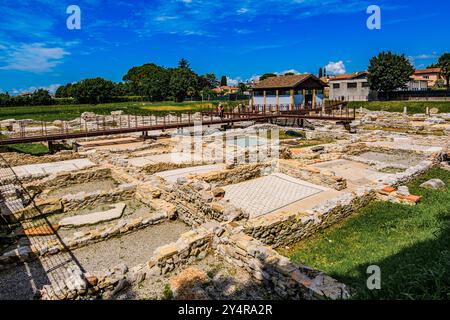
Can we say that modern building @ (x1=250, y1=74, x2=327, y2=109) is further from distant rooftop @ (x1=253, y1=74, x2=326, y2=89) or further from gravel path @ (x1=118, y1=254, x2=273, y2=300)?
gravel path @ (x1=118, y1=254, x2=273, y2=300)

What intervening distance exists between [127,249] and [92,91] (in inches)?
2561

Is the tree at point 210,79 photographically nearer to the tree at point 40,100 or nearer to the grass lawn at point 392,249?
the tree at point 40,100

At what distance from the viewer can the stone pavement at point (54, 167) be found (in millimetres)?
16453

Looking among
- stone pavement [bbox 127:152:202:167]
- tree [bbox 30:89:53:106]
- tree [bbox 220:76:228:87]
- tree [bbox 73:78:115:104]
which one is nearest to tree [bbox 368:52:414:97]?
stone pavement [bbox 127:152:202:167]

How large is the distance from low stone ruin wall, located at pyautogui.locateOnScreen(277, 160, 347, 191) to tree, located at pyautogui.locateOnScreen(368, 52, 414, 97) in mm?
47166

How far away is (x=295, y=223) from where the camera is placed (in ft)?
27.1

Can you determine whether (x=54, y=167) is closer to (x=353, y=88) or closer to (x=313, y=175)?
(x=313, y=175)

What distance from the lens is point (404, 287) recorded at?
14.0 ft

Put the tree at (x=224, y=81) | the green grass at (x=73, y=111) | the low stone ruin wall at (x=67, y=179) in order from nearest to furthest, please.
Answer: the low stone ruin wall at (x=67, y=179)
the green grass at (x=73, y=111)
the tree at (x=224, y=81)

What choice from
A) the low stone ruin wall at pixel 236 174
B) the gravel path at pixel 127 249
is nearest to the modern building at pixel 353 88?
the low stone ruin wall at pixel 236 174

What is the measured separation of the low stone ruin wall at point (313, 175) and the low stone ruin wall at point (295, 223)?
208cm

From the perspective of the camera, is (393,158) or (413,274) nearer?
(413,274)

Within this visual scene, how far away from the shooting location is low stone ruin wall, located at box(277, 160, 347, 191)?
11852 millimetres

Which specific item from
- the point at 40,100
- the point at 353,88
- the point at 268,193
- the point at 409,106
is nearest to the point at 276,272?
the point at 268,193
